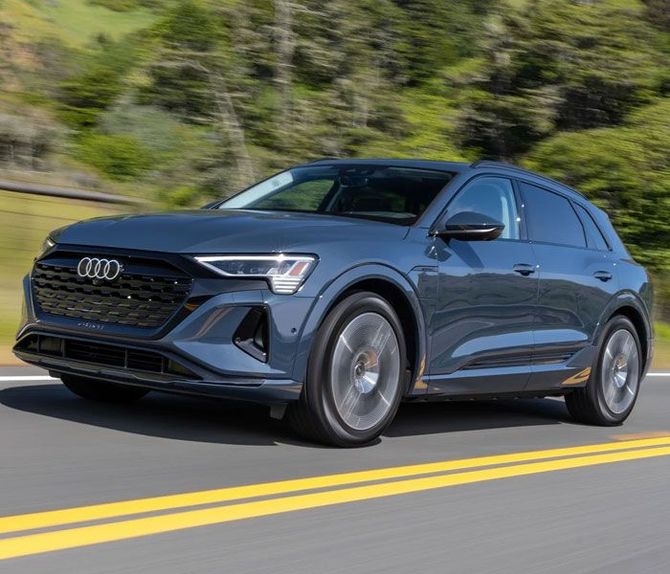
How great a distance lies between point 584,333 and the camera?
323 inches

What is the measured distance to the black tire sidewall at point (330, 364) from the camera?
6094mm

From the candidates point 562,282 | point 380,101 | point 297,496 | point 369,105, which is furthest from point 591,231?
point 380,101

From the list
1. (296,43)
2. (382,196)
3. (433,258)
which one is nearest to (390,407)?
(433,258)

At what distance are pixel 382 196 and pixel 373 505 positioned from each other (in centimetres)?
249

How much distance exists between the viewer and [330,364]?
20.3ft

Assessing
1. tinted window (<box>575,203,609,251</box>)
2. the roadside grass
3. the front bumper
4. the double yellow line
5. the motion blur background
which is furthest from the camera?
the roadside grass

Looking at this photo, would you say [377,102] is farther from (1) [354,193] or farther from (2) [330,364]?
(2) [330,364]

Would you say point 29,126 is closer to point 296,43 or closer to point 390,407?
point 296,43

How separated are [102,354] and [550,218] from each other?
3325mm

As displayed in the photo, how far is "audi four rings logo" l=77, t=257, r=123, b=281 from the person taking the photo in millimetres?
6043

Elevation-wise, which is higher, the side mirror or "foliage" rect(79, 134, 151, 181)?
the side mirror

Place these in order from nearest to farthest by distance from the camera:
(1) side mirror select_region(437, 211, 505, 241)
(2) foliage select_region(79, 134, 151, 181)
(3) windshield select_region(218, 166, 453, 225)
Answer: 1. (1) side mirror select_region(437, 211, 505, 241)
2. (3) windshield select_region(218, 166, 453, 225)
3. (2) foliage select_region(79, 134, 151, 181)

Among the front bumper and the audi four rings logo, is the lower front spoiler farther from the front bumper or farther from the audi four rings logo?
the audi four rings logo

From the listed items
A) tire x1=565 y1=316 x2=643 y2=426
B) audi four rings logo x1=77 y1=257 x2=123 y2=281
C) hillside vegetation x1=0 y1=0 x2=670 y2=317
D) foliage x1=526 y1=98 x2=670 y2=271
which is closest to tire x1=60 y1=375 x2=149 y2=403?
audi four rings logo x1=77 y1=257 x2=123 y2=281
